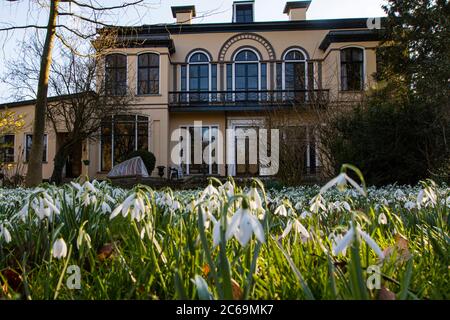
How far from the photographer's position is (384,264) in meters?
1.43

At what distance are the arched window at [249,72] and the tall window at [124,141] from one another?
5789mm

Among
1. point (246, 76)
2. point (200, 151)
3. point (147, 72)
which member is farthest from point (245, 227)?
point (246, 76)

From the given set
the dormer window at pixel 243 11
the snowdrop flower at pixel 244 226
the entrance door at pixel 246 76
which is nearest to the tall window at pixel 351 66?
the entrance door at pixel 246 76

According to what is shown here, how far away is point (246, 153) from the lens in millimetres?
21297

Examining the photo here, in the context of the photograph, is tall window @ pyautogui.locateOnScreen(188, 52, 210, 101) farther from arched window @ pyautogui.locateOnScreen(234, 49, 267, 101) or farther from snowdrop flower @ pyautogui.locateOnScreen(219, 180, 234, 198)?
snowdrop flower @ pyautogui.locateOnScreen(219, 180, 234, 198)

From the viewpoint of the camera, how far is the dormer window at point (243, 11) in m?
25.1

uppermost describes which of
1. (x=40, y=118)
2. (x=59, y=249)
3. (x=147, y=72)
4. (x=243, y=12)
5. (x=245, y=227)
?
(x=243, y=12)

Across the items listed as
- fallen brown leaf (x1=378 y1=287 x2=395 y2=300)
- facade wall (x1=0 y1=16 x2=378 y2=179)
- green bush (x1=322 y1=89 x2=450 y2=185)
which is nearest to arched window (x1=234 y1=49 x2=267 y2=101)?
facade wall (x1=0 y1=16 x2=378 y2=179)

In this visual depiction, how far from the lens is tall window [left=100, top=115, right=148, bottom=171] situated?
21.3 meters

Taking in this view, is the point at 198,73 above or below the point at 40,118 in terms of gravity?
above

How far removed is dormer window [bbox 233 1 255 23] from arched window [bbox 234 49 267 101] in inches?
126

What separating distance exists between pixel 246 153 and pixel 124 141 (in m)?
6.50

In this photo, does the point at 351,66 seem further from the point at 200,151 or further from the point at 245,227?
the point at 245,227
